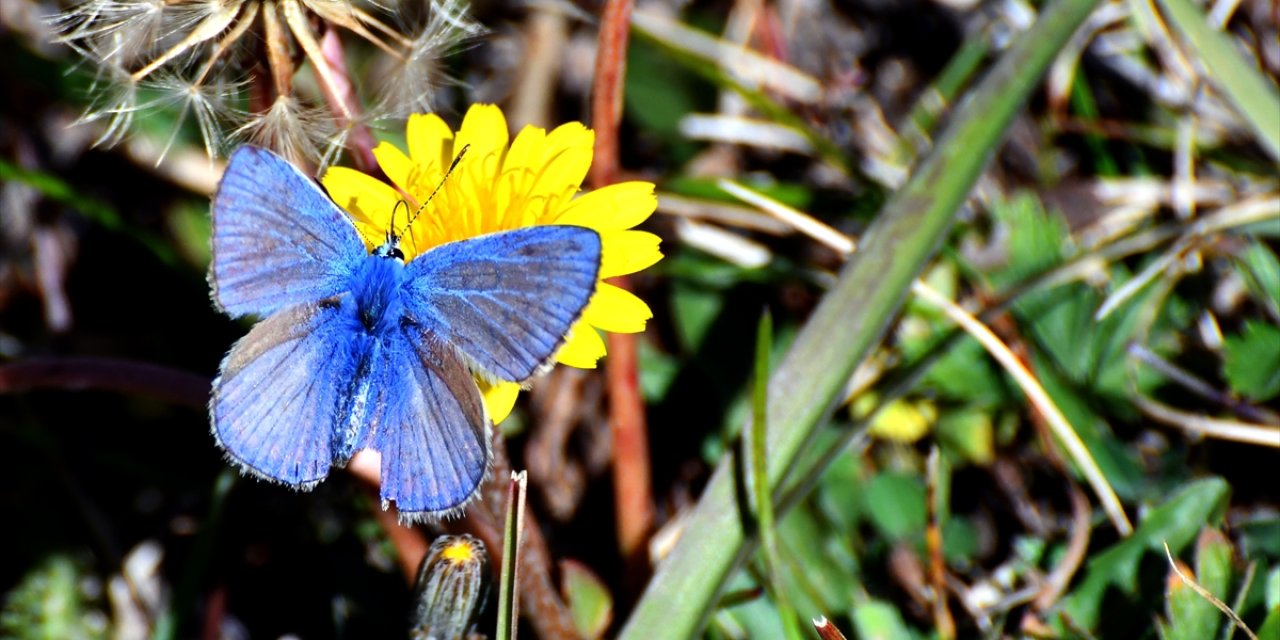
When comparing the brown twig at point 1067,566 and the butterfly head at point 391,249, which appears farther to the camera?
the brown twig at point 1067,566

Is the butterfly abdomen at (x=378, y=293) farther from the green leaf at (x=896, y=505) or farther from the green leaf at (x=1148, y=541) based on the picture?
the green leaf at (x=1148, y=541)

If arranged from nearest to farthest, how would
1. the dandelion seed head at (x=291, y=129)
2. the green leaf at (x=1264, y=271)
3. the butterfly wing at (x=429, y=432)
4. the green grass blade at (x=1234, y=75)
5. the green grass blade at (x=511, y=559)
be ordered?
the butterfly wing at (x=429, y=432)
the green grass blade at (x=511, y=559)
the dandelion seed head at (x=291, y=129)
the green grass blade at (x=1234, y=75)
the green leaf at (x=1264, y=271)

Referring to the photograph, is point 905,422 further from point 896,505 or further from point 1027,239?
point 1027,239

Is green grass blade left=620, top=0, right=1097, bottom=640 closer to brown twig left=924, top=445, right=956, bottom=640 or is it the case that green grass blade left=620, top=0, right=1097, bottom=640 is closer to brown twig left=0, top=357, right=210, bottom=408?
brown twig left=924, top=445, right=956, bottom=640

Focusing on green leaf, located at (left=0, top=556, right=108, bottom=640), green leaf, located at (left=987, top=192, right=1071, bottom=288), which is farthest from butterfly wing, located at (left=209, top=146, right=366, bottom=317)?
green leaf, located at (left=987, top=192, right=1071, bottom=288)

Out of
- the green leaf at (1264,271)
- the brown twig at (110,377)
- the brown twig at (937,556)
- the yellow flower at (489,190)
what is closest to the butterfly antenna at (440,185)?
the yellow flower at (489,190)

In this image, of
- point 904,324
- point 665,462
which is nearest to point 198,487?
point 665,462
